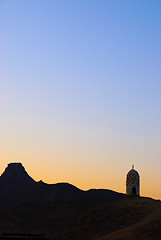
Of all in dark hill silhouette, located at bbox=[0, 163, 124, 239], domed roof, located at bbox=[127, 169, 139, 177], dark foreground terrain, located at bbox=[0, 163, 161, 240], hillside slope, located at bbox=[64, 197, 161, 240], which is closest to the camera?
hillside slope, located at bbox=[64, 197, 161, 240]

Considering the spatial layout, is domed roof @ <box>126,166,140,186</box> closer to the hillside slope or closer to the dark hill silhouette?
the hillside slope

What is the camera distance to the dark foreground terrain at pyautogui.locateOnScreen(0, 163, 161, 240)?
5968cm

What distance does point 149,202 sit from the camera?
70188 mm

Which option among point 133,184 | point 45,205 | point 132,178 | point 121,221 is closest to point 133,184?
point 133,184

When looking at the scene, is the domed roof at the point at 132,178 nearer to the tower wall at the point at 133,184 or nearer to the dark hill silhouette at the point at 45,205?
the tower wall at the point at 133,184

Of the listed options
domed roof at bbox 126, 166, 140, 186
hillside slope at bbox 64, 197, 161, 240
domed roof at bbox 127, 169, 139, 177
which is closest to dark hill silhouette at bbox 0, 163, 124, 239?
hillside slope at bbox 64, 197, 161, 240

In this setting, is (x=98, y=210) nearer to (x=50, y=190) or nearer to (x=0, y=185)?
(x=50, y=190)

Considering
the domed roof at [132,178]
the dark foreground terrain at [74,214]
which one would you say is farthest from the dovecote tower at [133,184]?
the dark foreground terrain at [74,214]

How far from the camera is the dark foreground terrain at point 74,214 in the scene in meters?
59.7

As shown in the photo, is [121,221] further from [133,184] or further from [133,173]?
[133,173]

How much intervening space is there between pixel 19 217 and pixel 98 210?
22.7 m

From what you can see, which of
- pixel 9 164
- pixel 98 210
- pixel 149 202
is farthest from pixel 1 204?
pixel 149 202

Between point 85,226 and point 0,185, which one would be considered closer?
point 85,226

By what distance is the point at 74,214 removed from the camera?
85562 millimetres
